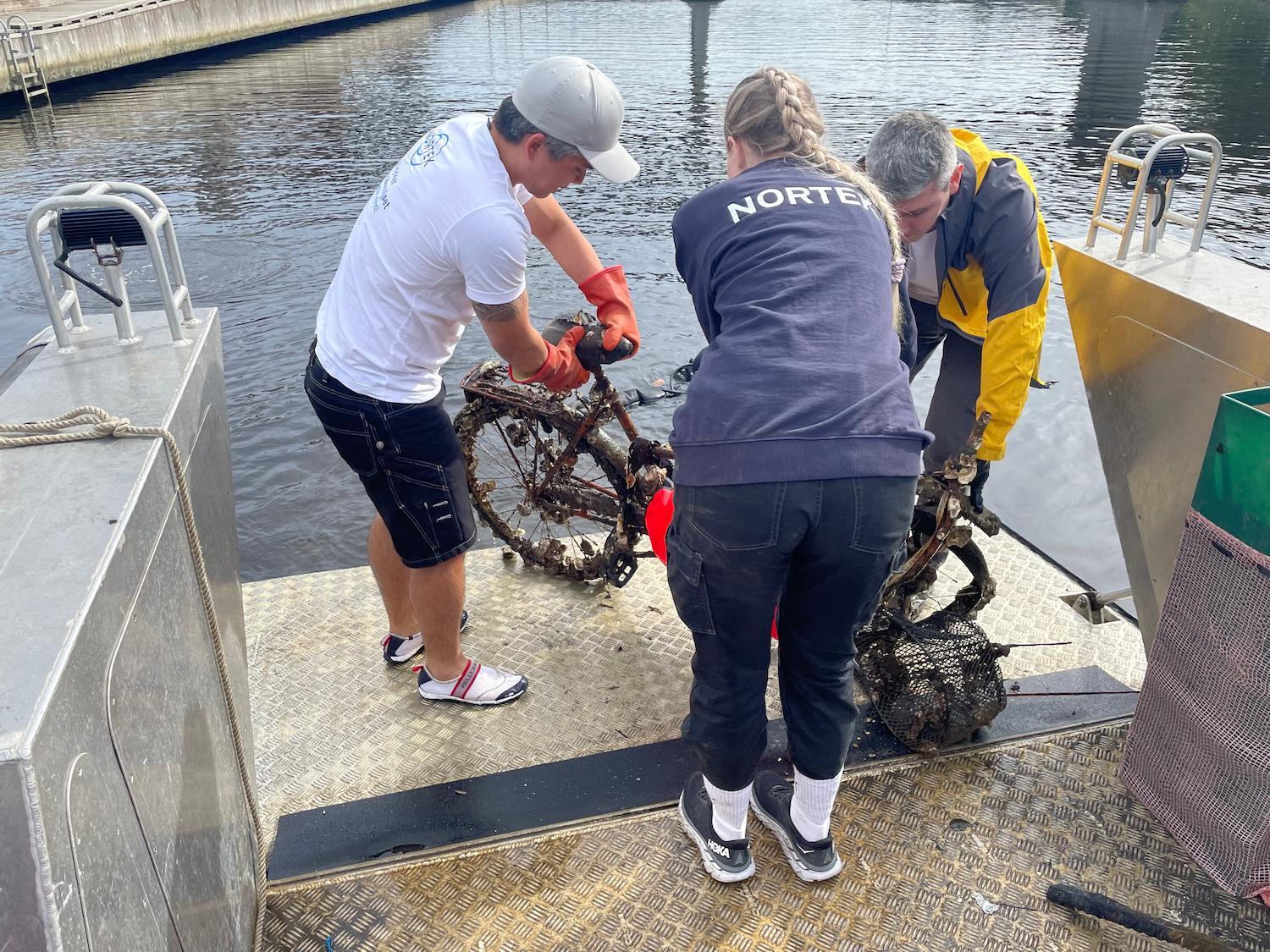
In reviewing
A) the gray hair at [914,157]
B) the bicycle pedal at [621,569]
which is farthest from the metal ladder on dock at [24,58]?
the gray hair at [914,157]

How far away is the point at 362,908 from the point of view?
245 cm

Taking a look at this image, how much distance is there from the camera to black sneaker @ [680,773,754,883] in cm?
254

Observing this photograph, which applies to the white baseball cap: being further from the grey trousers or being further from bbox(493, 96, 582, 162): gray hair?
the grey trousers

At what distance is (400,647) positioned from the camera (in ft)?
11.3

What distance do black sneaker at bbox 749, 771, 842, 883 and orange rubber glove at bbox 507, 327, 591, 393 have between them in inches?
55.0

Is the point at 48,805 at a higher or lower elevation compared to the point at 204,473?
higher

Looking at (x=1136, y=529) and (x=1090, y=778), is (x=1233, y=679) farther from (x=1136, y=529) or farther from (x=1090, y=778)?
(x=1136, y=529)

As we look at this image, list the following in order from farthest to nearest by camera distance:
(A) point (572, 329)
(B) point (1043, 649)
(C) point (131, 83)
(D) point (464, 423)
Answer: (C) point (131, 83) → (D) point (464, 423) → (B) point (1043, 649) → (A) point (572, 329)

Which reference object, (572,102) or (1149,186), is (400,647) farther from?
(1149,186)

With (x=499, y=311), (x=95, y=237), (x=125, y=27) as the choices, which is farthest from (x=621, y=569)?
(x=125, y=27)

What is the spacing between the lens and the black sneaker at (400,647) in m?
3.44

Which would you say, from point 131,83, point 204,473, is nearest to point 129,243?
point 204,473

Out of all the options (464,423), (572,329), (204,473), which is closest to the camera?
(204,473)

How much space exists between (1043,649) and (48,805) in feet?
10.5
